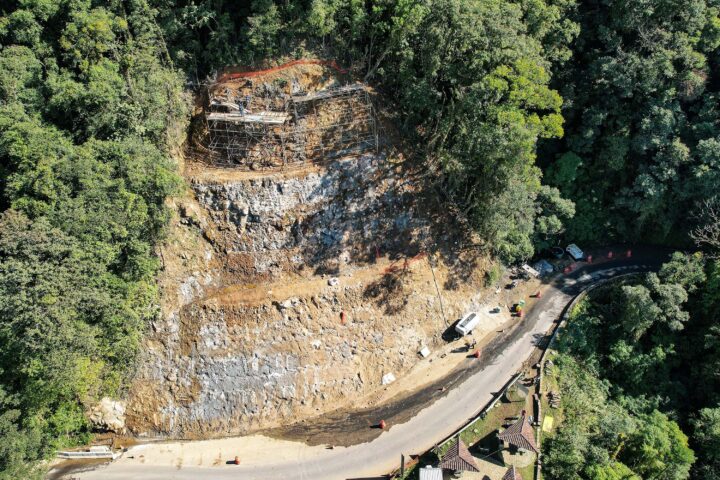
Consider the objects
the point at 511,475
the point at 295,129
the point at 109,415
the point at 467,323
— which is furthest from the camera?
the point at 467,323

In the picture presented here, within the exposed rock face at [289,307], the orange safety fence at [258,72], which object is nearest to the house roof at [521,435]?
the exposed rock face at [289,307]

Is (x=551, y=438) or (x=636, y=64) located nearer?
(x=551, y=438)

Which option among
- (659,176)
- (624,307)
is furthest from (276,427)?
(659,176)

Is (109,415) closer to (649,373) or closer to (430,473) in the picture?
(430,473)

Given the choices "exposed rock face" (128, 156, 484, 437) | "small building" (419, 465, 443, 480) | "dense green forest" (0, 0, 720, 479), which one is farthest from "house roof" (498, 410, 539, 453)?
"exposed rock face" (128, 156, 484, 437)

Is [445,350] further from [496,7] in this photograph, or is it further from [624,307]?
[496,7]

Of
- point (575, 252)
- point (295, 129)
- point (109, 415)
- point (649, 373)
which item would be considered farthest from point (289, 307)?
point (649, 373)
